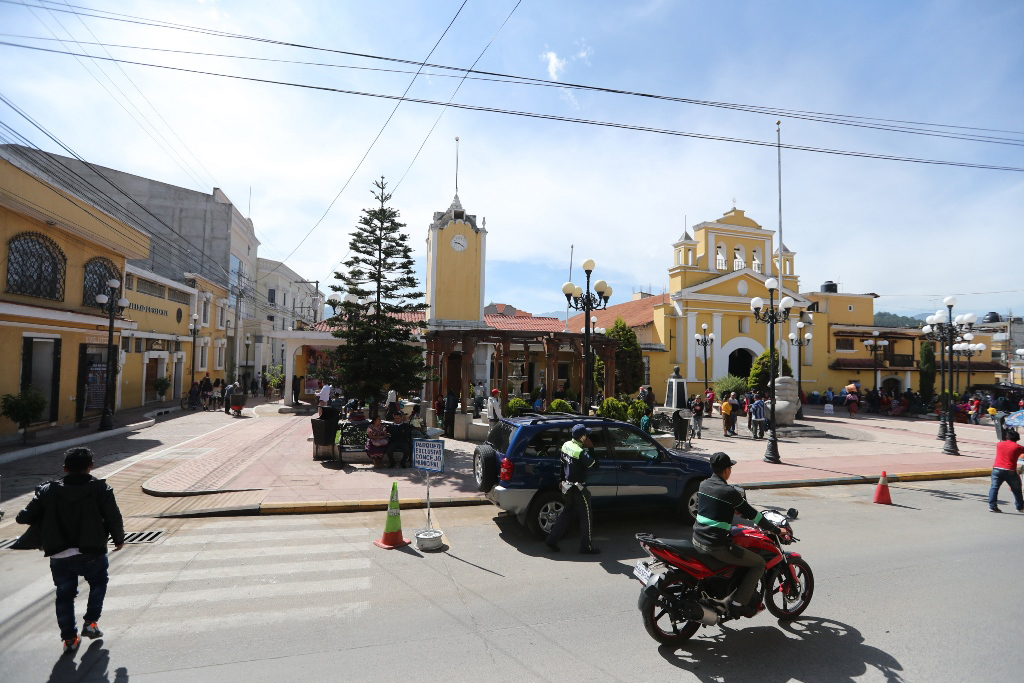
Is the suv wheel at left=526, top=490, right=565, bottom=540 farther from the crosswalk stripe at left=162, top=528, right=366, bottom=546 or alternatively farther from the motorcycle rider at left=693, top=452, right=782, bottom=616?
the motorcycle rider at left=693, top=452, right=782, bottom=616

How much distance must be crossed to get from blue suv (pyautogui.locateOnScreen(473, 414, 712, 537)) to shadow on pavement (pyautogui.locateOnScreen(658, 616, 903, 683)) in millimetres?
2861

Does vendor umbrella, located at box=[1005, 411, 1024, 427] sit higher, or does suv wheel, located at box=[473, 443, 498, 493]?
vendor umbrella, located at box=[1005, 411, 1024, 427]

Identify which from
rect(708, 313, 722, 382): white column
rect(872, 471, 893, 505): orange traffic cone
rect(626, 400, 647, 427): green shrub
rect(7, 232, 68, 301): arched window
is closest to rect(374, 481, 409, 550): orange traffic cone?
rect(626, 400, 647, 427): green shrub

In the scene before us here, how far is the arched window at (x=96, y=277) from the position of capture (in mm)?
19156

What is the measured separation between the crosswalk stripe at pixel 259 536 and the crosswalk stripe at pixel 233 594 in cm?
172

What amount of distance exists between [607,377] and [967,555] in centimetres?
1227

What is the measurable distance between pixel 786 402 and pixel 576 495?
761 inches

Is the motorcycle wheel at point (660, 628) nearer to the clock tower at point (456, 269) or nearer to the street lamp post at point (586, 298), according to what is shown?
the street lamp post at point (586, 298)

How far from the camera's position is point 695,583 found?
4719 mm

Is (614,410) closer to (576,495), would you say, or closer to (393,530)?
(576,495)

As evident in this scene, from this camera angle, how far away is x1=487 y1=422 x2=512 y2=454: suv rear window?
7890 mm

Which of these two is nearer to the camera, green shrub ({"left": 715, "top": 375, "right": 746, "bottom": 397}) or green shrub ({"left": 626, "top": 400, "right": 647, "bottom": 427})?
green shrub ({"left": 626, "top": 400, "right": 647, "bottom": 427})

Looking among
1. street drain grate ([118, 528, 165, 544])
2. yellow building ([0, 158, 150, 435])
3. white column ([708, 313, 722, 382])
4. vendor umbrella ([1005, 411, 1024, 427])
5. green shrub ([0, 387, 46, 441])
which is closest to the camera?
street drain grate ([118, 528, 165, 544])

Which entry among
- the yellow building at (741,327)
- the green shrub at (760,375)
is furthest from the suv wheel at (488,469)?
the yellow building at (741,327)
